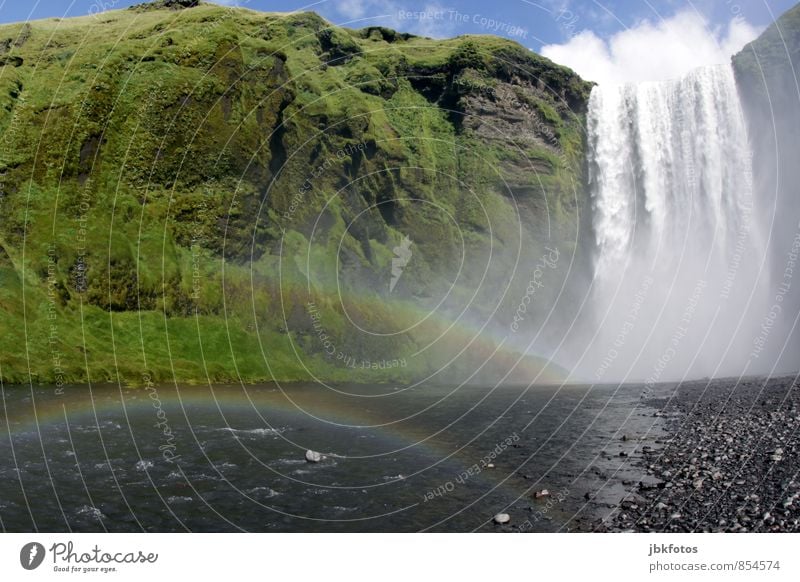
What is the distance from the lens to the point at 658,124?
68812 mm

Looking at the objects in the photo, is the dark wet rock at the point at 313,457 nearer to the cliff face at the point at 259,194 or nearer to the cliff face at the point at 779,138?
the cliff face at the point at 259,194

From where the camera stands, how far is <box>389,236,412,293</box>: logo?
211ft

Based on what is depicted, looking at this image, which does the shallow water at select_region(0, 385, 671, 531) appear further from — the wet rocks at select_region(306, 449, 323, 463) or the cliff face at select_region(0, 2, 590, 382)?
the cliff face at select_region(0, 2, 590, 382)

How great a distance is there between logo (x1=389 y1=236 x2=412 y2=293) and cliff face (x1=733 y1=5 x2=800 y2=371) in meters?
A: 43.1

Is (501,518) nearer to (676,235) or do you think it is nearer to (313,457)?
(313,457)

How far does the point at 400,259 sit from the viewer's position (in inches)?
2603

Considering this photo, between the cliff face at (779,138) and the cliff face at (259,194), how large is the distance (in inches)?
825

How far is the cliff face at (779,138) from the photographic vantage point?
66000 millimetres

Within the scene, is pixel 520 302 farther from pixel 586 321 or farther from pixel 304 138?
pixel 304 138

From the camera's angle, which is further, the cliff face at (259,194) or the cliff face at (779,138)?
the cliff face at (779,138)

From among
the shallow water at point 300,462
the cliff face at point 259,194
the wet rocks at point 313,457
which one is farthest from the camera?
the cliff face at point 259,194

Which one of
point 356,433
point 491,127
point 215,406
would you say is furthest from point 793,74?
point 215,406
